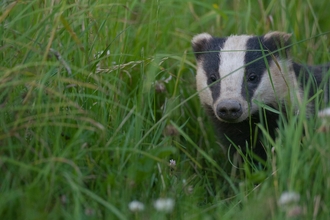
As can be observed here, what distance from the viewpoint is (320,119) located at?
3.17 m

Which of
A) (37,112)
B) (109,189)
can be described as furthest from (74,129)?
(109,189)

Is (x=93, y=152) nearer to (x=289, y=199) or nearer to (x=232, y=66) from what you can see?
(x=289, y=199)

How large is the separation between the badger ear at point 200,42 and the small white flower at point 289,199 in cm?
201

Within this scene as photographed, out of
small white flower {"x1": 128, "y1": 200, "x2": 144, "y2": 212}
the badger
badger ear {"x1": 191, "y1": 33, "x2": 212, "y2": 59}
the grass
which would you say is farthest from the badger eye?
small white flower {"x1": 128, "y1": 200, "x2": 144, "y2": 212}

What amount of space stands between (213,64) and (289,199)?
1.77m

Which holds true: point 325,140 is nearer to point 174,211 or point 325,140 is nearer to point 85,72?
point 174,211

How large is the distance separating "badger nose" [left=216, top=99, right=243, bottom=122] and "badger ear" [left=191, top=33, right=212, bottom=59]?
0.82 m

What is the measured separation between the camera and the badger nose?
12.3 ft

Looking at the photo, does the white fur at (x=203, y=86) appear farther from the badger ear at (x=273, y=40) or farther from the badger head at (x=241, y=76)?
the badger ear at (x=273, y=40)

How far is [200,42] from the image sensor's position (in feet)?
15.0

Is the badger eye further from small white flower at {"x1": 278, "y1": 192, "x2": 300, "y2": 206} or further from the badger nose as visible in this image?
small white flower at {"x1": 278, "y1": 192, "x2": 300, "y2": 206}

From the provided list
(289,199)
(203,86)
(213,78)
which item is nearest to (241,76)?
(213,78)

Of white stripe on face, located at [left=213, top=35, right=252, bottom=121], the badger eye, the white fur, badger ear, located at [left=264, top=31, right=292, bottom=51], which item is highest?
badger ear, located at [left=264, top=31, right=292, bottom=51]

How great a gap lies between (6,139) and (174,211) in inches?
35.4
